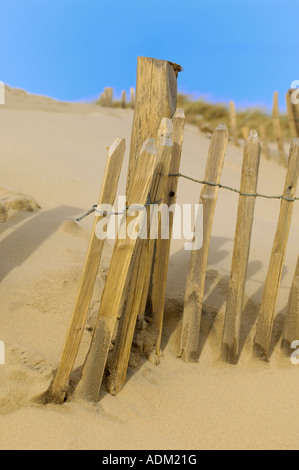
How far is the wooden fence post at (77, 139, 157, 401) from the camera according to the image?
272 cm

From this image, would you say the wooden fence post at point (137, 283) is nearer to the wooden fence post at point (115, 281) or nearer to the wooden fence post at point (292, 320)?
the wooden fence post at point (115, 281)

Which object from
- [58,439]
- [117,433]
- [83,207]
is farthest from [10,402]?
[83,207]

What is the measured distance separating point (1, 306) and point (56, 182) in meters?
3.50

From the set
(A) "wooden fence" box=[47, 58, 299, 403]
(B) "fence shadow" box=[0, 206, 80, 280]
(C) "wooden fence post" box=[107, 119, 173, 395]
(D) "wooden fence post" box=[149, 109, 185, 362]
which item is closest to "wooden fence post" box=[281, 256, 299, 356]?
(A) "wooden fence" box=[47, 58, 299, 403]

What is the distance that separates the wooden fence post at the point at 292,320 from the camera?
3510 mm

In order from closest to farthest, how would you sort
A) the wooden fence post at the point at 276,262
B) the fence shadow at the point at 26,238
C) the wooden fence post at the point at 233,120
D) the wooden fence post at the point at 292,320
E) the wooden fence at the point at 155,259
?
the wooden fence at the point at 155,259 < the wooden fence post at the point at 276,262 < the wooden fence post at the point at 292,320 < the fence shadow at the point at 26,238 < the wooden fence post at the point at 233,120

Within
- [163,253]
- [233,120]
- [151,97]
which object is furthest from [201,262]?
[233,120]

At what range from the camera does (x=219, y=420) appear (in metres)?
2.87

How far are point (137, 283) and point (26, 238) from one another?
1.75 metres

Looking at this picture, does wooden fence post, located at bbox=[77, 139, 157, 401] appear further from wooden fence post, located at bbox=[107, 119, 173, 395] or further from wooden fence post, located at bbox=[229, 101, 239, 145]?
wooden fence post, located at bbox=[229, 101, 239, 145]

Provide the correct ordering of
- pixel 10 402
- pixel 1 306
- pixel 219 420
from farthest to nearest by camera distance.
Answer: pixel 1 306 < pixel 219 420 < pixel 10 402

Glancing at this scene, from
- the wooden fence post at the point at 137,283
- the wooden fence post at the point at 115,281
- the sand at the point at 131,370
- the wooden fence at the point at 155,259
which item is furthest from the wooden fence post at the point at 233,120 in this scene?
the wooden fence post at the point at 115,281

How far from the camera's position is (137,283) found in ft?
9.97

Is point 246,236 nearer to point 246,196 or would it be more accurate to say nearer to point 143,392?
point 246,196
